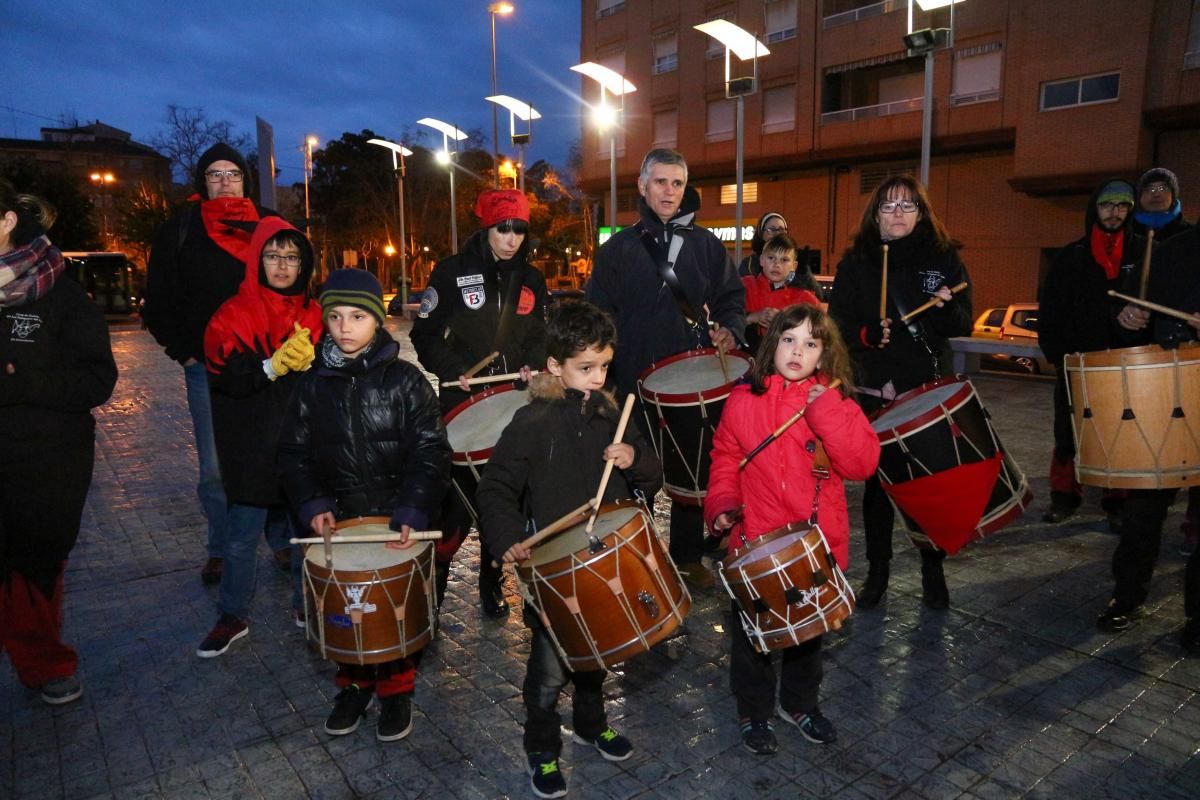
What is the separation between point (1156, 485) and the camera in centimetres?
357

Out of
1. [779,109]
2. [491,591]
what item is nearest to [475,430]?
[491,591]

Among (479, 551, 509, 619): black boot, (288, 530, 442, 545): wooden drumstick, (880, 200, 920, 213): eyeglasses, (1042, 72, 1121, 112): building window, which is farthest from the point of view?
(1042, 72, 1121, 112): building window

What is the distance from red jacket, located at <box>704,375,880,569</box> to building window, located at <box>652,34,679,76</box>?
107ft

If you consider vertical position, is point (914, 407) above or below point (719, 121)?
below

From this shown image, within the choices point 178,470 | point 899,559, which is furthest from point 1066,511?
point 178,470

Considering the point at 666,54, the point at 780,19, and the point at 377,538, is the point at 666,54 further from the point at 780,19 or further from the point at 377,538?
the point at 377,538

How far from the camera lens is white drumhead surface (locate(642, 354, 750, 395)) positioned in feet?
12.9

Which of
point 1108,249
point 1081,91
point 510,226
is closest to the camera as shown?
point 510,226

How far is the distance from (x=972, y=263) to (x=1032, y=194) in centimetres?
252

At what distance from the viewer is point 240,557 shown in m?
4.08

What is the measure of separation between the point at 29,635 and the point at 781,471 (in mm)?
3165

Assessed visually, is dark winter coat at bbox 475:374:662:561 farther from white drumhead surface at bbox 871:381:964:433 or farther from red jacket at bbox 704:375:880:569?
white drumhead surface at bbox 871:381:964:433

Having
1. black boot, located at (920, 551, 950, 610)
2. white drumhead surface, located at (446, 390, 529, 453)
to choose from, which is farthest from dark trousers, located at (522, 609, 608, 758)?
black boot, located at (920, 551, 950, 610)

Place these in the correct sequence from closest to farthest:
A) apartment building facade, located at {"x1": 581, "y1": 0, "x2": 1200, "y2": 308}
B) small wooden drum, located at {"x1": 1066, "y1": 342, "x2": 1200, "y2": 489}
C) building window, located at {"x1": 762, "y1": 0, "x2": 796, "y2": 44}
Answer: small wooden drum, located at {"x1": 1066, "y1": 342, "x2": 1200, "y2": 489} → apartment building facade, located at {"x1": 581, "y1": 0, "x2": 1200, "y2": 308} → building window, located at {"x1": 762, "y1": 0, "x2": 796, "y2": 44}
